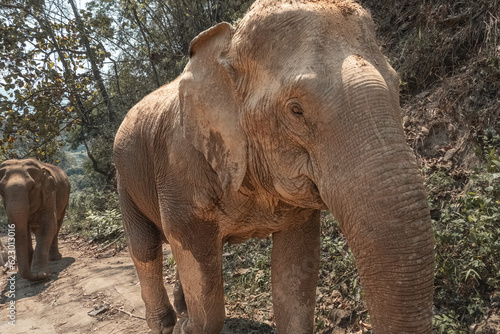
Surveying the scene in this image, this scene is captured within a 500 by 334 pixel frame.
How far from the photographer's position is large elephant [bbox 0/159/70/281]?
7422 mm

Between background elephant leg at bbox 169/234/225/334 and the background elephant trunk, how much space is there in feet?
Answer: 16.7

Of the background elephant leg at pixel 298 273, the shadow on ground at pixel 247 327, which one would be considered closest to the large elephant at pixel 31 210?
the shadow on ground at pixel 247 327

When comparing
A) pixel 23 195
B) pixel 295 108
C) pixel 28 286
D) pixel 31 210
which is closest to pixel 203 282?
A: pixel 295 108

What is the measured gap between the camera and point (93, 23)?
11.3 m

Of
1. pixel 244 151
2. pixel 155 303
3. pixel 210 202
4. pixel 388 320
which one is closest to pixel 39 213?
pixel 155 303

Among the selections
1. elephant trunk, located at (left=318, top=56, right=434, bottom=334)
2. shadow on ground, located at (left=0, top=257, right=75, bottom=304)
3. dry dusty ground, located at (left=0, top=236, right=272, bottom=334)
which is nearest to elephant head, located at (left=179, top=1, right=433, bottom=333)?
elephant trunk, located at (left=318, top=56, right=434, bottom=334)

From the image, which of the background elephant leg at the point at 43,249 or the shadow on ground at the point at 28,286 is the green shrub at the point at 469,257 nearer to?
the shadow on ground at the point at 28,286

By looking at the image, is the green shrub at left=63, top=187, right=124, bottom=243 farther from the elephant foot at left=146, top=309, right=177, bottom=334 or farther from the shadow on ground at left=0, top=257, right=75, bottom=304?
the elephant foot at left=146, top=309, right=177, bottom=334

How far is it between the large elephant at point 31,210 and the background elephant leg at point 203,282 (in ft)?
16.8

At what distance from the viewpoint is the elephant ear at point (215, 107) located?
97.0 inches

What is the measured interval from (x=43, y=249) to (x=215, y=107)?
6631 mm

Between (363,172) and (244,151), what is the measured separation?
0.80 meters

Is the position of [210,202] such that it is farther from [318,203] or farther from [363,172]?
[363,172]

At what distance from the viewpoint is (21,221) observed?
24.6ft
